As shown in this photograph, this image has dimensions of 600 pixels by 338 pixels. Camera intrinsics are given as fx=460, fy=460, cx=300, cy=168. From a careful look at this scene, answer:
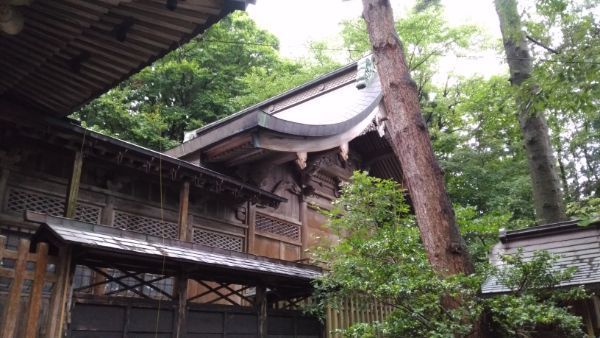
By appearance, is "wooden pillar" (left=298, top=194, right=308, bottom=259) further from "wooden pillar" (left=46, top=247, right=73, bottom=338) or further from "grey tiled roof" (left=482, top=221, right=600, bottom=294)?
"wooden pillar" (left=46, top=247, right=73, bottom=338)

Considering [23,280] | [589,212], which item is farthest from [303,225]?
[23,280]

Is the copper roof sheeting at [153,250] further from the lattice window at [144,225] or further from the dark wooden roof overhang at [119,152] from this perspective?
the lattice window at [144,225]

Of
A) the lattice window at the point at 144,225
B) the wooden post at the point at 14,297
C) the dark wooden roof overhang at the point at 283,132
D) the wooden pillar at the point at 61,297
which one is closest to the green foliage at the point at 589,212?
the dark wooden roof overhang at the point at 283,132

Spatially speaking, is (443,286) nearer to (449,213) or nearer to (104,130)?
(449,213)

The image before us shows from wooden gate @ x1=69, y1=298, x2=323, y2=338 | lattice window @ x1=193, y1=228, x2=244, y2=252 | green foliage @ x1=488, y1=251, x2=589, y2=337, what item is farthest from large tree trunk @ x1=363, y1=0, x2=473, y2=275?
lattice window @ x1=193, y1=228, x2=244, y2=252

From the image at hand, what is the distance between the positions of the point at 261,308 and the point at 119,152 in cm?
361

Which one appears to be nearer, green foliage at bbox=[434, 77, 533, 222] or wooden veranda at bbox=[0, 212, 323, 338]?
wooden veranda at bbox=[0, 212, 323, 338]

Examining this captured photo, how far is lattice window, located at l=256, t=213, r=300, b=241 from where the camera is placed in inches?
451

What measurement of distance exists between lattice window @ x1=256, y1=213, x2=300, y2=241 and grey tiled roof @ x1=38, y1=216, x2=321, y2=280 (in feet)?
9.67

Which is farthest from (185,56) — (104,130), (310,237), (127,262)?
(127,262)

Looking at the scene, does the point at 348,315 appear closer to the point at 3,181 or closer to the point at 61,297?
the point at 61,297

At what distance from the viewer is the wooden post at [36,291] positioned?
479cm

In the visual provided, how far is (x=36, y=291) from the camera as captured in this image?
4.95m

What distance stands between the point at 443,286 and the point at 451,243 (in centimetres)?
71
